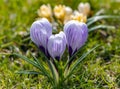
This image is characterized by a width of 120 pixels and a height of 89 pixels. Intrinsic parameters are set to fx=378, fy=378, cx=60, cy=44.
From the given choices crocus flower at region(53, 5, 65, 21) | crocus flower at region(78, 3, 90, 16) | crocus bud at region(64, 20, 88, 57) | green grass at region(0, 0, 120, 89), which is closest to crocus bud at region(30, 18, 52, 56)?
crocus bud at region(64, 20, 88, 57)

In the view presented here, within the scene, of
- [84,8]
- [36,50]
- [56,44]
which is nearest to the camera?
[56,44]

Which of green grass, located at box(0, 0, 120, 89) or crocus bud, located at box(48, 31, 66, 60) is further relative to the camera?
green grass, located at box(0, 0, 120, 89)

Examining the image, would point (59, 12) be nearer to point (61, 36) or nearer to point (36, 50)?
point (36, 50)

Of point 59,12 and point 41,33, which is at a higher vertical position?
point 59,12

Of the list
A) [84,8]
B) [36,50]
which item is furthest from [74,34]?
[84,8]

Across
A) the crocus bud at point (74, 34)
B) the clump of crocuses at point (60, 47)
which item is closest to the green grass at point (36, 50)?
the clump of crocuses at point (60, 47)

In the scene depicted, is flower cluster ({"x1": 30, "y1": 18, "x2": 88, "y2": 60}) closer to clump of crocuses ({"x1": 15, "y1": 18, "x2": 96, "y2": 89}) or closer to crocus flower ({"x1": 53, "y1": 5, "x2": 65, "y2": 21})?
clump of crocuses ({"x1": 15, "y1": 18, "x2": 96, "y2": 89})
